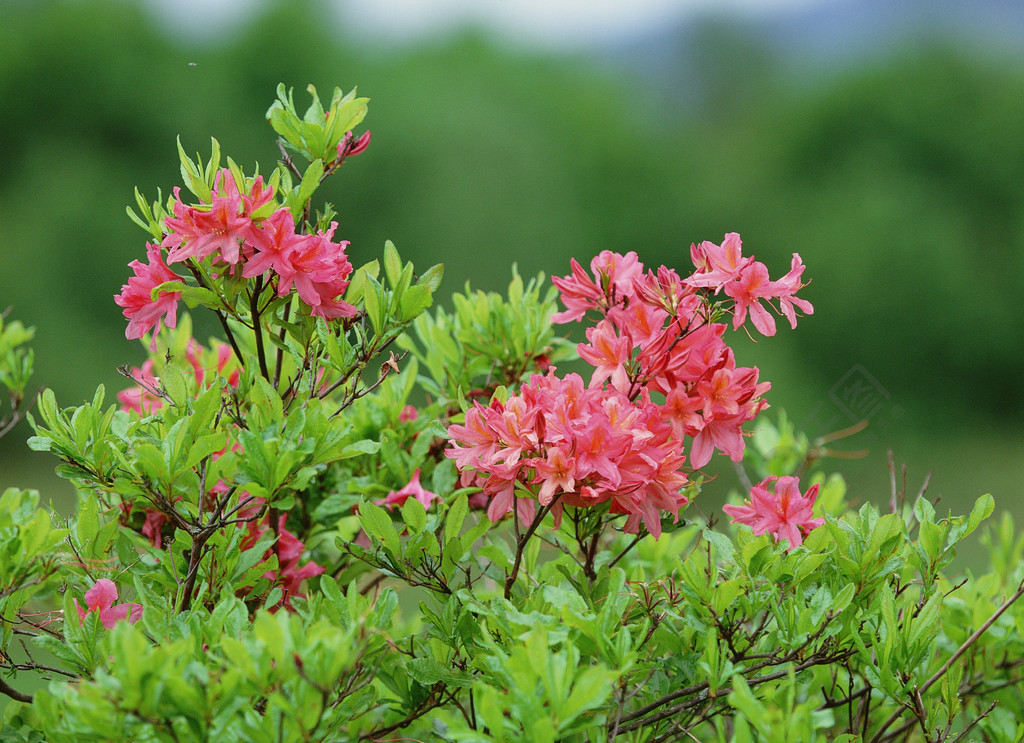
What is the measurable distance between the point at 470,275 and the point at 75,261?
2694 mm

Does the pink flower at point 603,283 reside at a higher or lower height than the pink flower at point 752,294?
higher

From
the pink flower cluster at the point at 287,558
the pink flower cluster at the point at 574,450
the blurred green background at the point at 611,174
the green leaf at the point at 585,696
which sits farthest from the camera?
the blurred green background at the point at 611,174

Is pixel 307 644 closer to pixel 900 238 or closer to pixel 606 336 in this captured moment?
pixel 606 336

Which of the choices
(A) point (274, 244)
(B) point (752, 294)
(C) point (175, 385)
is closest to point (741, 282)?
(B) point (752, 294)

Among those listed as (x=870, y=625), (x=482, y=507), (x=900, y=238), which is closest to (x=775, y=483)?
(x=870, y=625)

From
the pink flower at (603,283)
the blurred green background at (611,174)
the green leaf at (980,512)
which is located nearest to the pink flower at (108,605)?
the pink flower at (603,283)

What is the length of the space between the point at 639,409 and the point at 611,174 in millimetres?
8419

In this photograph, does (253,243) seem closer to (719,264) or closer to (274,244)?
(274,244)

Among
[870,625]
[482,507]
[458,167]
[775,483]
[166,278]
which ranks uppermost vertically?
[458,167]

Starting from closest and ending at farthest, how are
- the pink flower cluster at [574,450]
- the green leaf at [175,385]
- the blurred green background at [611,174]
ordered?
the pink flower cluster at [574,450] → the green leaf at [175,385] → the blurred green background at [611,174]

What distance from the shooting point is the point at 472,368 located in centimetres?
106

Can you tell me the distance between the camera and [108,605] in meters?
0.79

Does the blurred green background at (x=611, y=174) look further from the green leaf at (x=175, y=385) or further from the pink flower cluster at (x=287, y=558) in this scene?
the green leaf at (x=175, y=385)

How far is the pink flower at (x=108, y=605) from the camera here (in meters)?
0.79
